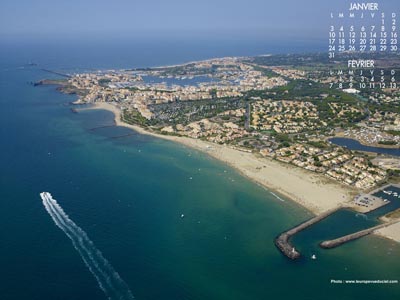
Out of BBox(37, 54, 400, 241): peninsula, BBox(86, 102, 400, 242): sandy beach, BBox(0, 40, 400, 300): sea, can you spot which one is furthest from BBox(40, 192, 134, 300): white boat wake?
BBox(37, 54, 400, 241): peninsula

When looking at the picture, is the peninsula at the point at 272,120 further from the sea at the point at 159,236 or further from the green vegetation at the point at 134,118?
the sea at the point at 159,236

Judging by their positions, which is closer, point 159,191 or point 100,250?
point 100,250

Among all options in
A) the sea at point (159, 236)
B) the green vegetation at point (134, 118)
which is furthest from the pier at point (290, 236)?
the green vegetation at point (134, 118)

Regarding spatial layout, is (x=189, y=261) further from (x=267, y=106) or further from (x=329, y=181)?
(x=267, y=106)

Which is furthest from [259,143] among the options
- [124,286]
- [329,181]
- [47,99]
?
[47,99]

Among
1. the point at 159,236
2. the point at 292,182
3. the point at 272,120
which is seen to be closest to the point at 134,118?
the point at 272,120

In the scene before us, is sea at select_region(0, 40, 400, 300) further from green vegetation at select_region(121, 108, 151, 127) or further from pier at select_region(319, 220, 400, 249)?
green vegetation at select_region(121, 108, 151, 127)

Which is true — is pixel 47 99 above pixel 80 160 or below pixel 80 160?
above
